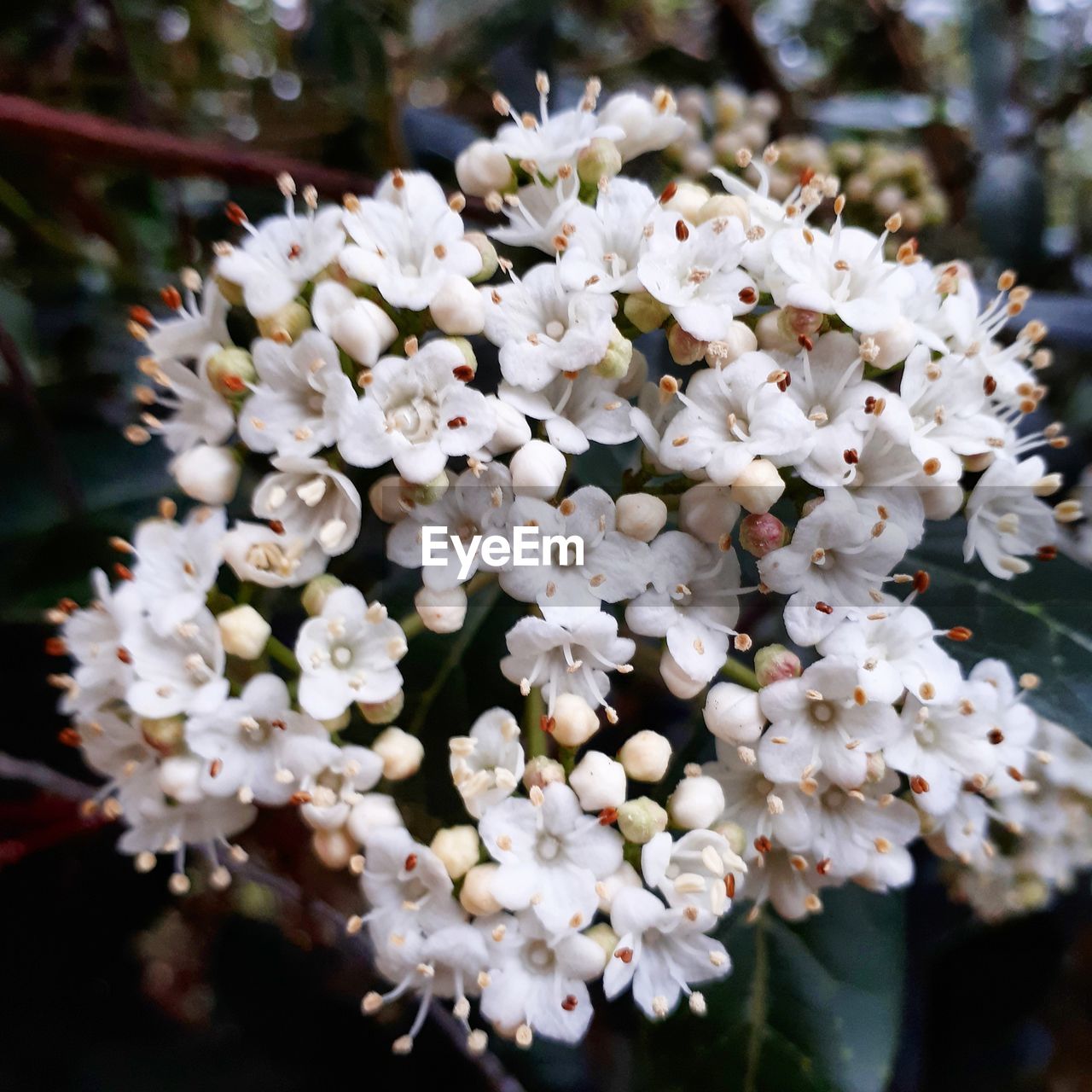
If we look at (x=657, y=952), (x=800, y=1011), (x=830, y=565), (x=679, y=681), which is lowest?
(x=800, y=1011)

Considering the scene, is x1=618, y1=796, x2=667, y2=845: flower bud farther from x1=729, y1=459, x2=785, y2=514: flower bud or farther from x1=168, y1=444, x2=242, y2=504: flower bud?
x1=168, y1=444, x2=242, y2=504: flower bud

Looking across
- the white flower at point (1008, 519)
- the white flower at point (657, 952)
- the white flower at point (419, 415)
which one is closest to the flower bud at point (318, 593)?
the white flower at point (419, 415)

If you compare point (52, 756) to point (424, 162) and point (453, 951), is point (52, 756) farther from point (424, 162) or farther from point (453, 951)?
point (424, 162)

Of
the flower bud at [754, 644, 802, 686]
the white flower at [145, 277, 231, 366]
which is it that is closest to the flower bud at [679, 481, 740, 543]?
the flower bud at [754, 644, 802, 686]

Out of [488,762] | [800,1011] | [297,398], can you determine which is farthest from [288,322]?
[800,1011]

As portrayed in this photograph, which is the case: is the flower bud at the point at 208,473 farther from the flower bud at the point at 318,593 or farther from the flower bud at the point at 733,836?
the flower bud at the point at 733,836

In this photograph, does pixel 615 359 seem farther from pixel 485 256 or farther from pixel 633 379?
pixel 485 256
